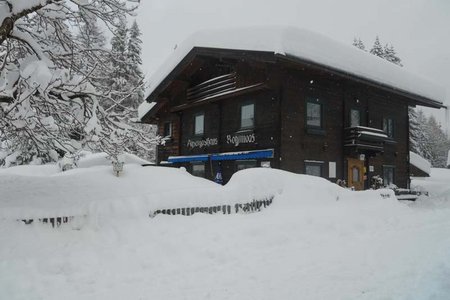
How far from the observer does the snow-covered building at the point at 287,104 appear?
15.0 m

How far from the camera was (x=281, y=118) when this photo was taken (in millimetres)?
14977

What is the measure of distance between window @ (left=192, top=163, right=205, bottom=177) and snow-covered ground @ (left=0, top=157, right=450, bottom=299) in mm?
9660

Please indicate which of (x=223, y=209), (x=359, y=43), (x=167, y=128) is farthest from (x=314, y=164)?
(x=359, y=43)

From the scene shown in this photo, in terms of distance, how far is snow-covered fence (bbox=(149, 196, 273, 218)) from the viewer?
764 centimetres

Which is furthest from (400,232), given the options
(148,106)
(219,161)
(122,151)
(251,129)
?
(148,106)

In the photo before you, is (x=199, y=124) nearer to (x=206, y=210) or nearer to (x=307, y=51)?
(x=307, y=51)

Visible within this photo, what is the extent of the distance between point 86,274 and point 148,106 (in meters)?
20.1

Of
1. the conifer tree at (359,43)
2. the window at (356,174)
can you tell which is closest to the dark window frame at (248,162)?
the window at (356,174)

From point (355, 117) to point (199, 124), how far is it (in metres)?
8.21

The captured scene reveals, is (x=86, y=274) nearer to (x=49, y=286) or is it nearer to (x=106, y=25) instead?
(x=49, y=286)

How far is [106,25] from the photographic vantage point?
7.47 metres

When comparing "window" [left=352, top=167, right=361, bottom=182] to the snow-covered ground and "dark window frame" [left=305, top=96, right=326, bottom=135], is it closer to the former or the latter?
"dark window frame" [left=305, top=96, right=326, bottom=135]

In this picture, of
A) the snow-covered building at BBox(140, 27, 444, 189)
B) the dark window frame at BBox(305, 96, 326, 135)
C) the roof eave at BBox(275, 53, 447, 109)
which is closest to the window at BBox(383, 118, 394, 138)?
the snow-covered building at BBox(140, 27, 444, 189)

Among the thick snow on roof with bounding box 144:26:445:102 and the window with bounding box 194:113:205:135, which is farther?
the window with bounding box 194:113:205:135
